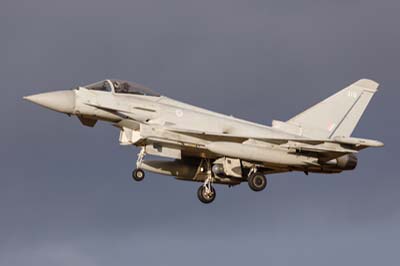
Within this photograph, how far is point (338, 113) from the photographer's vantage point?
131 feet

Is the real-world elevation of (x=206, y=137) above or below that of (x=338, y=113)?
below

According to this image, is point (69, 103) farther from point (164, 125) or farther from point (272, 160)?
point (272, 160)

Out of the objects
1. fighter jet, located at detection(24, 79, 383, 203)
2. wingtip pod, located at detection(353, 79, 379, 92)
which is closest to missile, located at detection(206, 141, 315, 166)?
fighter jet, located at detection(24, 79, 383, 203)

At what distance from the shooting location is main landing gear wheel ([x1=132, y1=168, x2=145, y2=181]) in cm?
3706

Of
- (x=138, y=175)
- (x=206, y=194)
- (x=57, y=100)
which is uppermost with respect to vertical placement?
(x=57, y=100)

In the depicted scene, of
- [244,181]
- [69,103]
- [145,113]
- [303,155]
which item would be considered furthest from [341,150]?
[69,103]

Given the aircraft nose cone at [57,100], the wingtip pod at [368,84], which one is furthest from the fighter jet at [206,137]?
the wingtip pod at [368,84]

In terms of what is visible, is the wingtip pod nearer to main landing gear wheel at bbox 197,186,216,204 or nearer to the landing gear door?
the landing gear door

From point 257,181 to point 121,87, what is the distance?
16.9ft

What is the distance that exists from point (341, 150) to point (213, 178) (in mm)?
4497

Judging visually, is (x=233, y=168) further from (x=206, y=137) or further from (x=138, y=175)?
(x=138, y=175)

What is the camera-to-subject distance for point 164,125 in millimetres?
37344

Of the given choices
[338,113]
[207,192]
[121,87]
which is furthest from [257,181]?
[121,87]

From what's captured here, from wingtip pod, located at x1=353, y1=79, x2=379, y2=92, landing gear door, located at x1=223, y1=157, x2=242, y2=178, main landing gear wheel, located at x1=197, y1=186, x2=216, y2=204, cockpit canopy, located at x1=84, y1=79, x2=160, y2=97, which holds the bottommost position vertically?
main landing gear wheel, located at x1=197, y1=186, x2=216, y2=204
